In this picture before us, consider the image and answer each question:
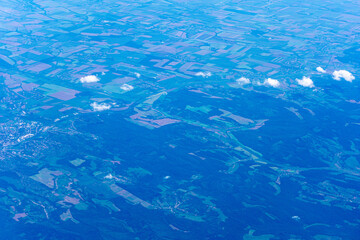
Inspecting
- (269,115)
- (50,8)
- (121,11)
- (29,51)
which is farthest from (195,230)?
(50,8)

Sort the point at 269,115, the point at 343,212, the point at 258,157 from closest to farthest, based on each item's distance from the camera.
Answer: the point at 343,212 → the point at 258,157 → the point at 269,115

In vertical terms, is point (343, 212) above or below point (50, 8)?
below

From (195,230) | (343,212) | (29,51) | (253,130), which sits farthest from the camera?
(29,51)

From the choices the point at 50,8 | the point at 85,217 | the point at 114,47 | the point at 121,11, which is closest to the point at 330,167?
the point at 85,217

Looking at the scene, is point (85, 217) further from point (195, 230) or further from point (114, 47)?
point (114, 47)

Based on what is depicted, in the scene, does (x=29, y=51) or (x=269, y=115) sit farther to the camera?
(x=29, y=51)

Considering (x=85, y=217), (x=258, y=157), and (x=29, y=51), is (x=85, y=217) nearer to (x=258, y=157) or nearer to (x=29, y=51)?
(x=258, y=157)
